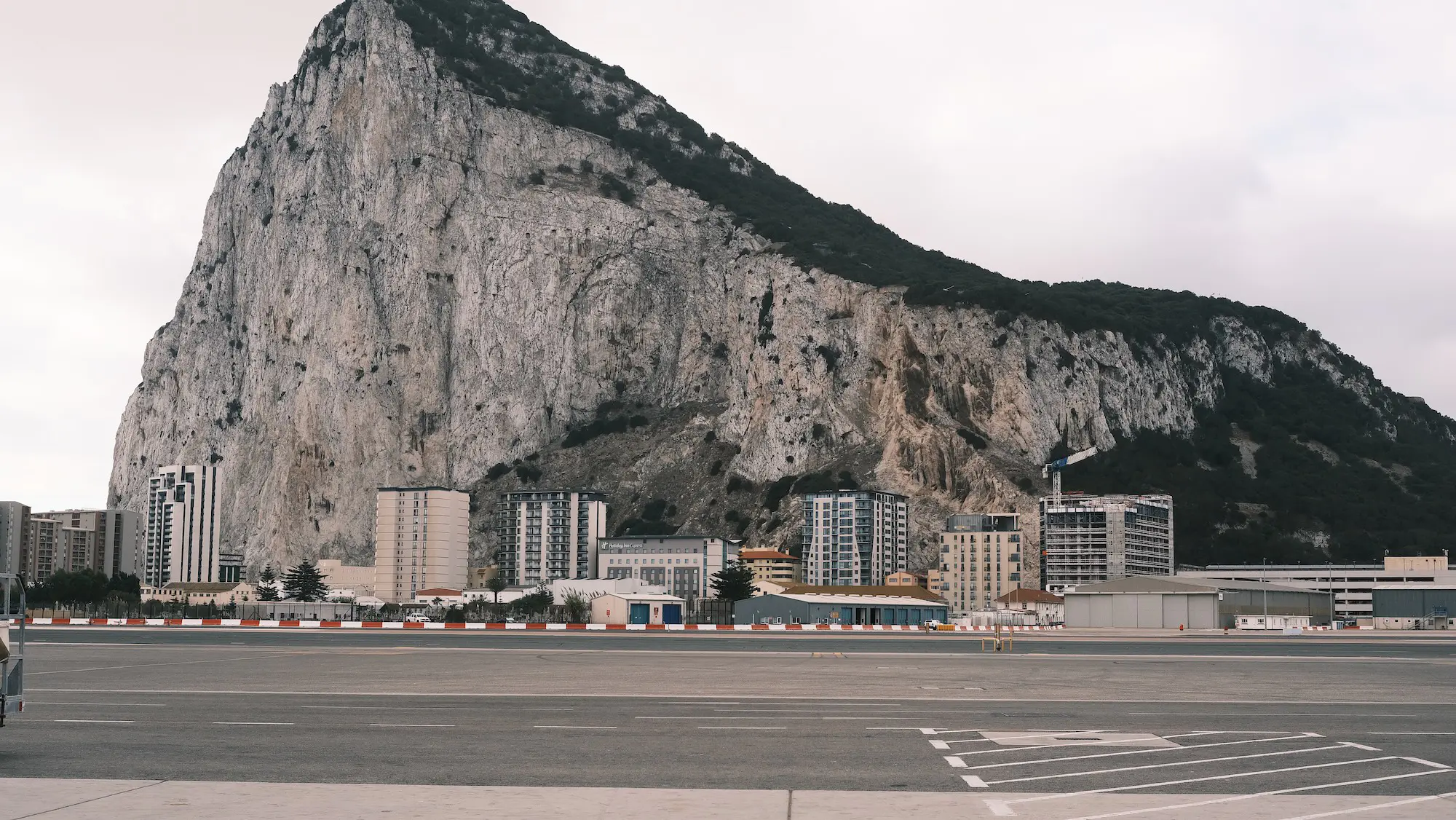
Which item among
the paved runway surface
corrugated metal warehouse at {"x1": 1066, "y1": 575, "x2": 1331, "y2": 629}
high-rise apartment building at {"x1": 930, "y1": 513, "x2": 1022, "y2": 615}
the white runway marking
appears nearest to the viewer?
the white runway marking

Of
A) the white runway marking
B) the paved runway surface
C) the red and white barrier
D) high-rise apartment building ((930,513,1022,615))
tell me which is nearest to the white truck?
the paved runway surface

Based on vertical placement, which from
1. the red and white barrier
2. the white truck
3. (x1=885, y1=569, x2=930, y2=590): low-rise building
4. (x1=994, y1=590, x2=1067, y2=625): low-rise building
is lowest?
(x1=994, y1=590, x2=1067, y2=625): low-rise building

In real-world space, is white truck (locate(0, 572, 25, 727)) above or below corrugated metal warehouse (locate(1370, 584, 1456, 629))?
above

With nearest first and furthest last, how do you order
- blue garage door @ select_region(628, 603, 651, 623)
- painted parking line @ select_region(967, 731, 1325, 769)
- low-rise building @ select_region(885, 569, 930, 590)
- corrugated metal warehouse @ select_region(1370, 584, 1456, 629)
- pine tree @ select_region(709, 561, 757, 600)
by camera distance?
painted parking line @ select_region(967, 731, 1325, 769) → blue garage door @ select_region(628, 603, 651, 623) → corrugated metal warehouse @ select_region(1370, 584, 1456, 629) → pine tree @ select_region(709, 561, 757, 600) → low-rise building @ select_region(885, 569, 930, 590)

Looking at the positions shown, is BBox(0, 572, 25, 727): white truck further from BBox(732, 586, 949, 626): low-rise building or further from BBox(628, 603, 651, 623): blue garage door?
BBox(732, 586, 949, 626): low-rise building

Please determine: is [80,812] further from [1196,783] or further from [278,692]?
[278,692]

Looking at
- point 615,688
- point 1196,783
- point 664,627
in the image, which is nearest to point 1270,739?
point 1196,783

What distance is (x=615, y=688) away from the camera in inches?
1330

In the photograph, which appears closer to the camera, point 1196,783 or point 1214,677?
point 1196,783

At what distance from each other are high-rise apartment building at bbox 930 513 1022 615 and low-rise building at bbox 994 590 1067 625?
4.10 meters

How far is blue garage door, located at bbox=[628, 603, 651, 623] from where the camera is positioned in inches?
4675

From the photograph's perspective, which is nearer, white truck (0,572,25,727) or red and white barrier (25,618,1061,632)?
white truck (0,572,25,727)

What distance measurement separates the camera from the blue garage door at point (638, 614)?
390 feet

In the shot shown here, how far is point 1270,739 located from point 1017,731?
4.00 m
